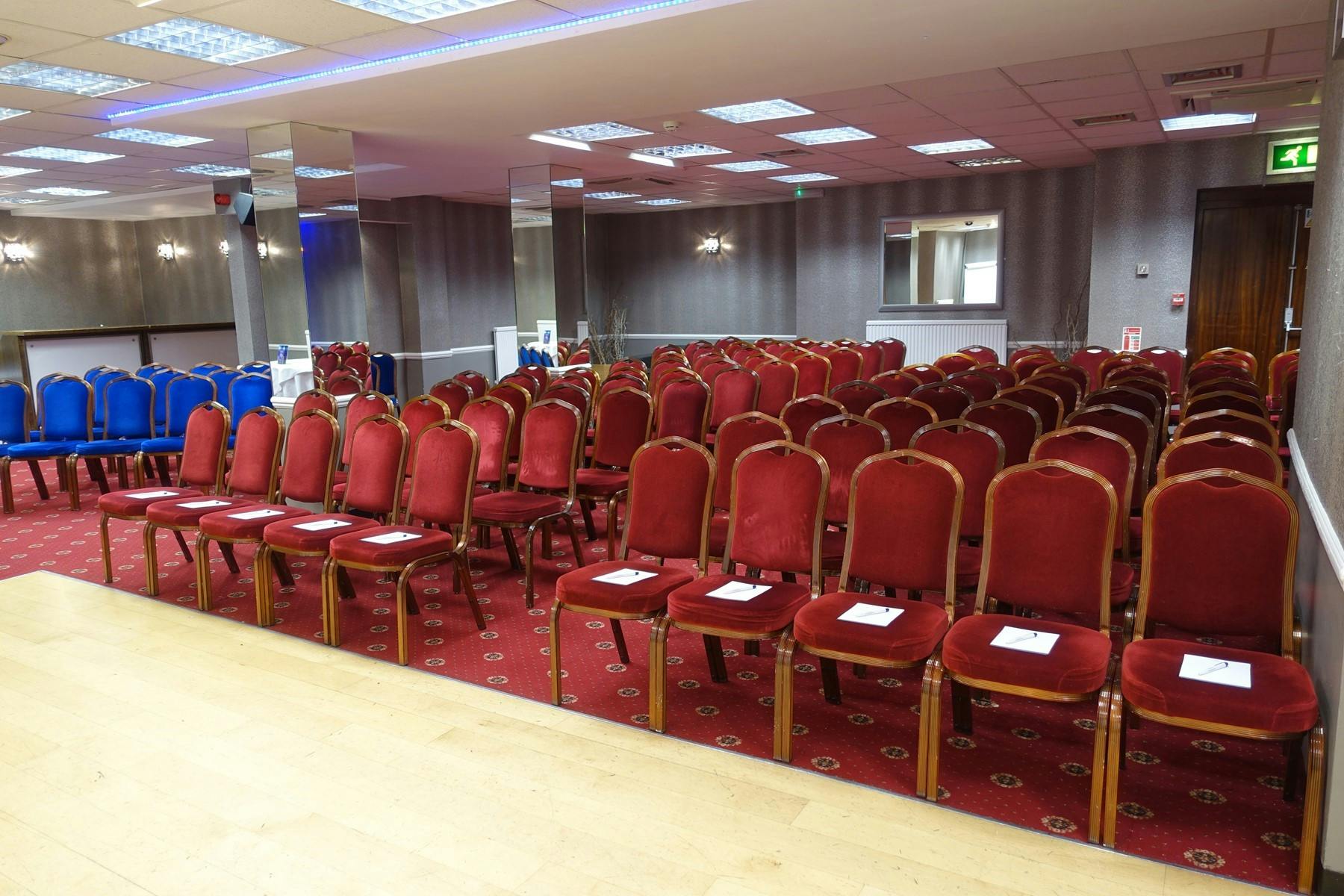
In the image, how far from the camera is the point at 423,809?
3.09m

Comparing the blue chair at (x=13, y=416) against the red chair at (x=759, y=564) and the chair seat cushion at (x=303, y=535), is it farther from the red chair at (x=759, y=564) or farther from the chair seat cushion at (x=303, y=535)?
the red chair at (x=759, y=564)

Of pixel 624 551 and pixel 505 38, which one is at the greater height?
pixel 505 38

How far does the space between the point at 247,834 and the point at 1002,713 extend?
9.22 ft

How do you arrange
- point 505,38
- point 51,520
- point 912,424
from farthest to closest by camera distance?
point 51,520 → point 505,38 → point 912,424

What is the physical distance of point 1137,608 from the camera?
10.5 ft

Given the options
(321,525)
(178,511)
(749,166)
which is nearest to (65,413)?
(178,511)

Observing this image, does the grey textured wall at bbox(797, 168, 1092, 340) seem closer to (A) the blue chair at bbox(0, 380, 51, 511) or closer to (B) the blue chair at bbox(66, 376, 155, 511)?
(B) the blue chair at bbox(66, 376, 155, 511)

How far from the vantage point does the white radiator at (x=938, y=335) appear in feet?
46.1

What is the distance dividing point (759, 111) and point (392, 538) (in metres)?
5.67

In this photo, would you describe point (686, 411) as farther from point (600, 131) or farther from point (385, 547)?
point (600, 131)

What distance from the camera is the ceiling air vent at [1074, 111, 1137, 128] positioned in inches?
352

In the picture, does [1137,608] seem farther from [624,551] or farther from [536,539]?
[536,539]

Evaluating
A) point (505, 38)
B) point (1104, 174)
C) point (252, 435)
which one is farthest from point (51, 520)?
point (1104, 174)

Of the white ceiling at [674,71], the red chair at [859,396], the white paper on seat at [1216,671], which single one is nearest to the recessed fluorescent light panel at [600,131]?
the white ceiling at [674,71]
